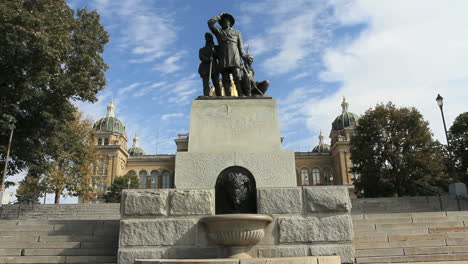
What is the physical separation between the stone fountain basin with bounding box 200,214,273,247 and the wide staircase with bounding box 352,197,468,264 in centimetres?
294

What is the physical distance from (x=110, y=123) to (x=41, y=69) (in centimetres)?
6282

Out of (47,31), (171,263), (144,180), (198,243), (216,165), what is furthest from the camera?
(144,180)

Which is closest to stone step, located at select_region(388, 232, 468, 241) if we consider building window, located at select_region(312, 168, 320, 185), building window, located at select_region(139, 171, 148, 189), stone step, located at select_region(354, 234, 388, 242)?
stone step, located at select_region(354, 234, 388, 242)

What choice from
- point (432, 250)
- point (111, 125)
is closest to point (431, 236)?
point (432, 250)

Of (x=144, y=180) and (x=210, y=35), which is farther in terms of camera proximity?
(x=144, y=180)

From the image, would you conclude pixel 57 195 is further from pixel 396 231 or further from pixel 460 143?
pixel 460 143

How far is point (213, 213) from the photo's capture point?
227 inches

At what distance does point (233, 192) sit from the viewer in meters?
5.93

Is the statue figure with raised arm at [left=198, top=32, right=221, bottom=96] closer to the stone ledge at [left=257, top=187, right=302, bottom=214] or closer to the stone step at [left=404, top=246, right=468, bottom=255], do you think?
the stone ledge at [left=257, top=187, right=302, bottom=214]

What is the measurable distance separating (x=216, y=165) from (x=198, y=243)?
4.41 feet

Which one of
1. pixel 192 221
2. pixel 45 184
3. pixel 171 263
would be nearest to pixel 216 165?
pixel 192 221

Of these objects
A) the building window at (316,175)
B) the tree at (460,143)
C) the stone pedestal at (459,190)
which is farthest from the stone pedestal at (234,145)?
the building window at (316,175)

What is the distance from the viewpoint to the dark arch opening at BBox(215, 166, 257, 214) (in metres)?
5.91

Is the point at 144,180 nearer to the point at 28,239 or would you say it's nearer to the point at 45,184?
the point at 45,184
